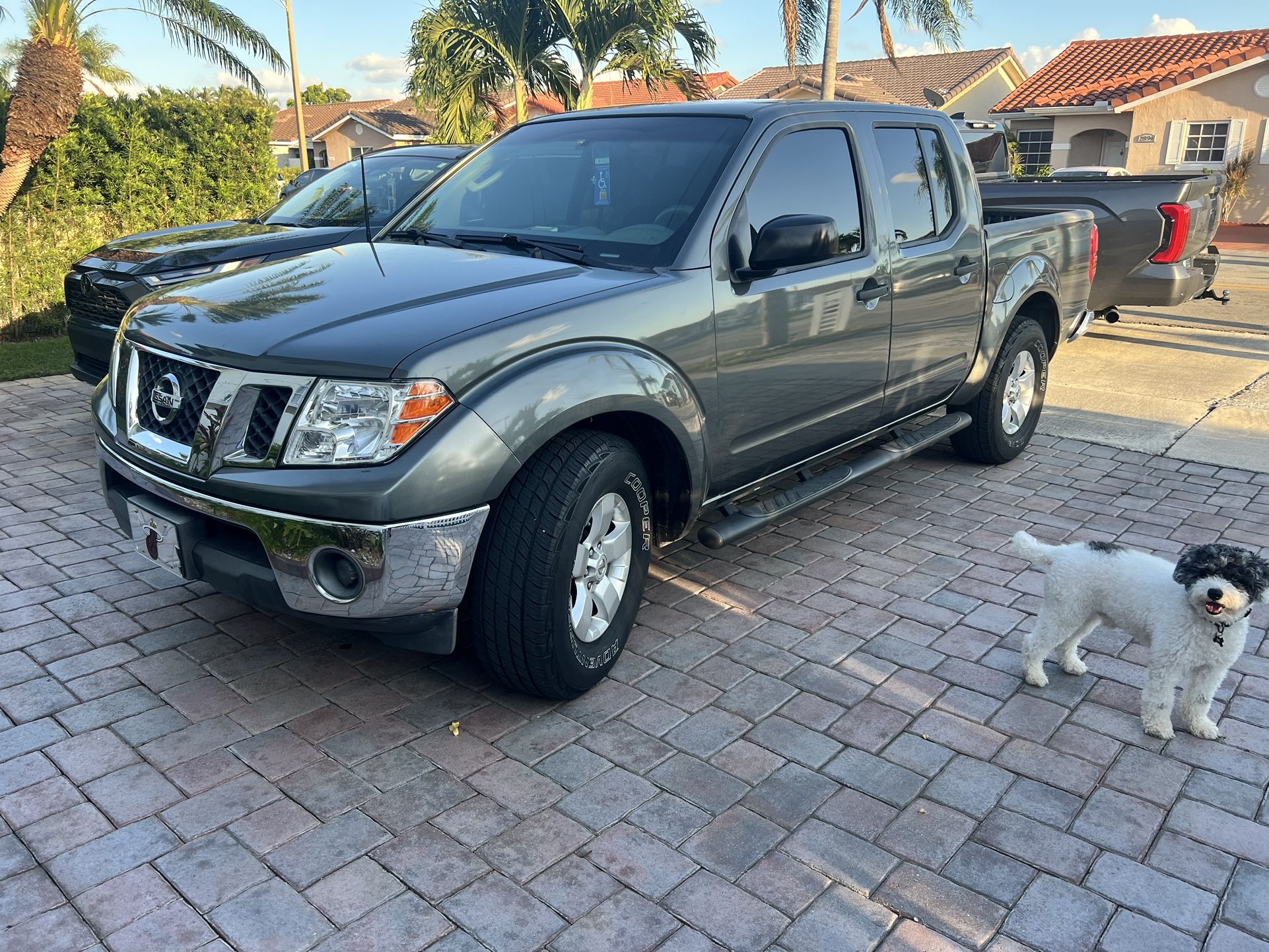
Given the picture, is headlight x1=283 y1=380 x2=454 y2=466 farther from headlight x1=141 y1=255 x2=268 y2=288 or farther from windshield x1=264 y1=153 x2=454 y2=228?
windshield x1=264 y1=153 x2=454 y2=228

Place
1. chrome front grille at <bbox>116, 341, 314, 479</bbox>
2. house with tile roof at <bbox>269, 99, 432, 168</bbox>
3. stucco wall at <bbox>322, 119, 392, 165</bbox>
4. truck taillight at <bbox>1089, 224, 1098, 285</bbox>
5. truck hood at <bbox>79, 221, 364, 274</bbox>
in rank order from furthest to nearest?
1. stucco wall at <bbox>322, 119, 392, 165</bbox>
2. house with tile roof at <bbox>269, 99, 432, 168</bbox>
3. truck taillight at <bbox>1089, 224, 1098, 285</bbox>
4. truck hood at <bbox>79, 221, 364, 274</bbox>
5. chrome front grille at <bbox>116, 341, 314, 479</bbox>

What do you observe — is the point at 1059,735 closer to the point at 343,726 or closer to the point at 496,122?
the point at 343,726

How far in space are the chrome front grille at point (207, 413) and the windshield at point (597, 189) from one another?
129cm

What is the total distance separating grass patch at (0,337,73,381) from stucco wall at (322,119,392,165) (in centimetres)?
3710

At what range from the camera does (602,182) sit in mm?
4121

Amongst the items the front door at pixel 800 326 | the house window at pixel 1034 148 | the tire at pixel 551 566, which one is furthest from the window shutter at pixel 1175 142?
the tire at pixel 551 566

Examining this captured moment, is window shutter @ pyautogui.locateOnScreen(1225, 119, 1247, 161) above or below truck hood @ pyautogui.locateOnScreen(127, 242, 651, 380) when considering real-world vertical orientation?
above

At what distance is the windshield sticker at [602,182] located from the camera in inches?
160

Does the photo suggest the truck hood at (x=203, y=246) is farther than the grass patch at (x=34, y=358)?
No

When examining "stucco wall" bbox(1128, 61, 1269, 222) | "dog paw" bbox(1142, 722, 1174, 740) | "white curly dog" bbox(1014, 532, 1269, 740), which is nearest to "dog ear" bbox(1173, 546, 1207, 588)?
"white curly dog" bbox(1014, 532, 1269, 740)

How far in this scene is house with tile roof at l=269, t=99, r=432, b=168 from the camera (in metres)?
43.8

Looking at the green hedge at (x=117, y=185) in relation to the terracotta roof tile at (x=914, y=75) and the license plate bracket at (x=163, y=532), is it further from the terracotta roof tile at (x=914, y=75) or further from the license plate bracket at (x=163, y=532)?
the terracotta roof tile at (x=914, y=75)

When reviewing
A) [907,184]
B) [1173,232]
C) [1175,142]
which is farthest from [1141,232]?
[1175,142]

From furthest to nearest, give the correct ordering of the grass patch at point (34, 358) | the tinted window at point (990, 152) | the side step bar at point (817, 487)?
the tinted window at point (990, 152) → the grass patch at point (34, 358) → the side step bar at point (817, 487)
